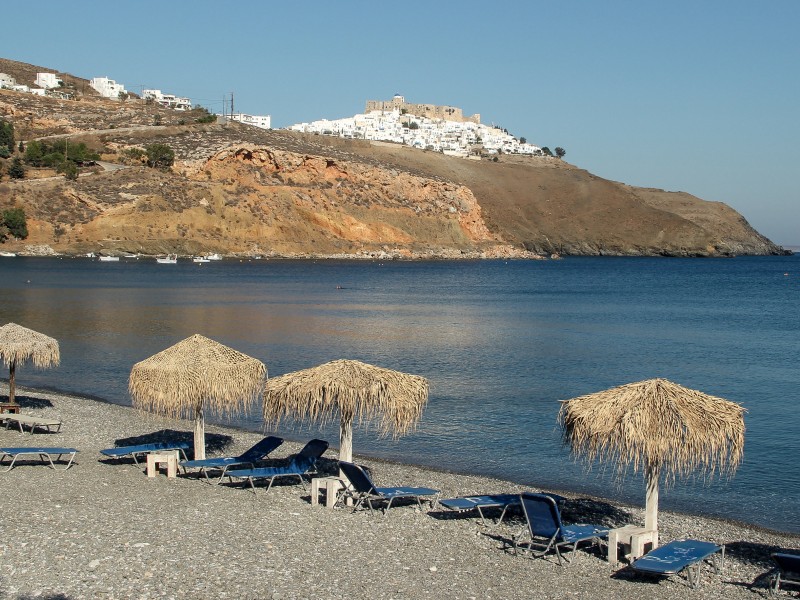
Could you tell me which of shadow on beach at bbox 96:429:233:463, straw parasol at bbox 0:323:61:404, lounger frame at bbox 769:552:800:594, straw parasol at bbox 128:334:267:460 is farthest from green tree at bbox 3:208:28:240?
lounger frame at bbox 769:552:800:594

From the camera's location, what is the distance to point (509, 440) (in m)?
17.2

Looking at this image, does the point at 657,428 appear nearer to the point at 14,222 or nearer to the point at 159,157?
the point at 14,222

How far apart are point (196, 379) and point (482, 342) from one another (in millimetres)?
22432

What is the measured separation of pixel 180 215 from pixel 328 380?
76.5 m

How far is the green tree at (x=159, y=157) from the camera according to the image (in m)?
89.9

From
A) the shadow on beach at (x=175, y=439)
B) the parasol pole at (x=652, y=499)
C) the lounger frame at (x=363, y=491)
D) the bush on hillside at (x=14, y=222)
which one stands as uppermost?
the bush on hillside at (x=14, y=222)

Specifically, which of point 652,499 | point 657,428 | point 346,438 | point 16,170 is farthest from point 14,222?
point 657,428

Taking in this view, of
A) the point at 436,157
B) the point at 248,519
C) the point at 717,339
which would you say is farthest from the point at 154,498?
the point at 436,157

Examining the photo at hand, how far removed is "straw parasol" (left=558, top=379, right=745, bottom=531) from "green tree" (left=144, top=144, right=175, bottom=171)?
85163 mm

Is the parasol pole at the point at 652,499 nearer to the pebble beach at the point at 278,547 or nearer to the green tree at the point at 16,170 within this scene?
the pebble beach at the point at 278,547

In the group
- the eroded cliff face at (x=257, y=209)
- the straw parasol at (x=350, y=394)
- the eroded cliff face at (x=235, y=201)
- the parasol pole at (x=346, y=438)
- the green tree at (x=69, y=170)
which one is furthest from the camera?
the green tree at (x=69, y=170)

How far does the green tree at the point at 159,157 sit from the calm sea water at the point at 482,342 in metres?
17.0

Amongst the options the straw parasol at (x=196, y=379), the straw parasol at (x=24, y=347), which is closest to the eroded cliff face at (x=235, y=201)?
the straw parasol at (x=24, y=347)

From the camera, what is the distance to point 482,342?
112 feet
